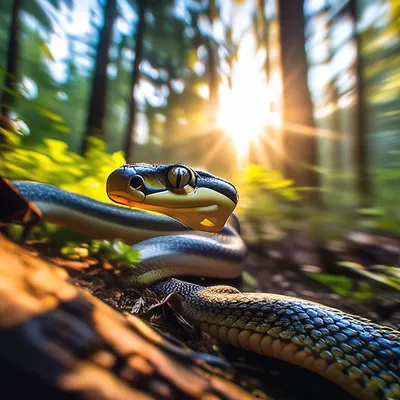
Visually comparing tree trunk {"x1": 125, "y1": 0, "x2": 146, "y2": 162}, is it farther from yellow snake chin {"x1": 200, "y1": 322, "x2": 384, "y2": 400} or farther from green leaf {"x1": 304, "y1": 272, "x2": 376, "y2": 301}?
yellow snake chin {"x1": 200, "y1": 322, "x2": 384, "y2": 400}

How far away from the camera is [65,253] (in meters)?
1.34

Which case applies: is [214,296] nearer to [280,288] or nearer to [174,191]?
[174,191]

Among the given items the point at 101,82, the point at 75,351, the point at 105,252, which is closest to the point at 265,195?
the point at 105,252

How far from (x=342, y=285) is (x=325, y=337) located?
1.11m

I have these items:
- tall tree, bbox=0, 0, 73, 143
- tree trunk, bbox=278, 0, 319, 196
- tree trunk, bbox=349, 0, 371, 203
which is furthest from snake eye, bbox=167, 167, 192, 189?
tree trunk, bbox=349, 0, 371, 203

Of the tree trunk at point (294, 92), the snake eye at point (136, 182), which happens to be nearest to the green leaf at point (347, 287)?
the snake eye at point (136, 182)

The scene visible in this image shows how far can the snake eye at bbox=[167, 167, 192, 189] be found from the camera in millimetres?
1166

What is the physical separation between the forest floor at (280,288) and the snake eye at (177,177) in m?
0.44

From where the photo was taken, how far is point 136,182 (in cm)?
112

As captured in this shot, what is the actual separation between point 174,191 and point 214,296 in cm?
47

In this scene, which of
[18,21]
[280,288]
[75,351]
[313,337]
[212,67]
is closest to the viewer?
[75,351]

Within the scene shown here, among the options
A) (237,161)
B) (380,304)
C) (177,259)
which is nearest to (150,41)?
A: (237,161)

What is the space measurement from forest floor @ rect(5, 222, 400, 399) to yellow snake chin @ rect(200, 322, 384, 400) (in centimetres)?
3

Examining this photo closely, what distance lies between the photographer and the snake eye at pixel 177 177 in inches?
45.9
